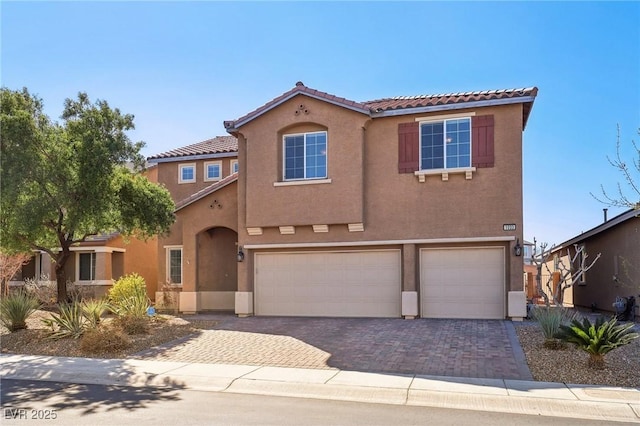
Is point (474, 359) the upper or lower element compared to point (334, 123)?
lower

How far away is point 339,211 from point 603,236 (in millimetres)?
11196

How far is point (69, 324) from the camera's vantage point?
14047 millimetres

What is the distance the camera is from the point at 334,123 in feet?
58.4

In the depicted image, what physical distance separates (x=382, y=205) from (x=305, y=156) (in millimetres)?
3076

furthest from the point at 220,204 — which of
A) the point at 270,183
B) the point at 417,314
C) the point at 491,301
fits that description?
the point at 491,301

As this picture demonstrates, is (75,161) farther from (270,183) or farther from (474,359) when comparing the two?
(474,359)

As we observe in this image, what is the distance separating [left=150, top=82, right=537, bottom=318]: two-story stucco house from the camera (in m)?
16.6

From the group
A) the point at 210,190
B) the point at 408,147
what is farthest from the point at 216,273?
the point at 408,147

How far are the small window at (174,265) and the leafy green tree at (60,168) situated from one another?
569 cm

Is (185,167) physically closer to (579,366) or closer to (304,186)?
(304,186)

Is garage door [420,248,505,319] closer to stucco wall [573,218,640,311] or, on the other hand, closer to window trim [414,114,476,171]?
window trim [414,114,476,171]

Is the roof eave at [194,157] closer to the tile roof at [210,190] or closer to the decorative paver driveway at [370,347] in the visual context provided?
the tile roof at [210,190]

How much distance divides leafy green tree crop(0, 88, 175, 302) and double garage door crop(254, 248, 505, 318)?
5.69 meters

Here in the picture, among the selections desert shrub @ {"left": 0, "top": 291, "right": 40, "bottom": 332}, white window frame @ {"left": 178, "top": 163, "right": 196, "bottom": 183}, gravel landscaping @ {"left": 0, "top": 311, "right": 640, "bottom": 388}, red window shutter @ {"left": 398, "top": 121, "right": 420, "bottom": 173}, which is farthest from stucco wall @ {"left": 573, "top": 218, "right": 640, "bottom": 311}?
desert shrub @ {"left": 0, "top": 291, "right": 40, "bottom": 332}
